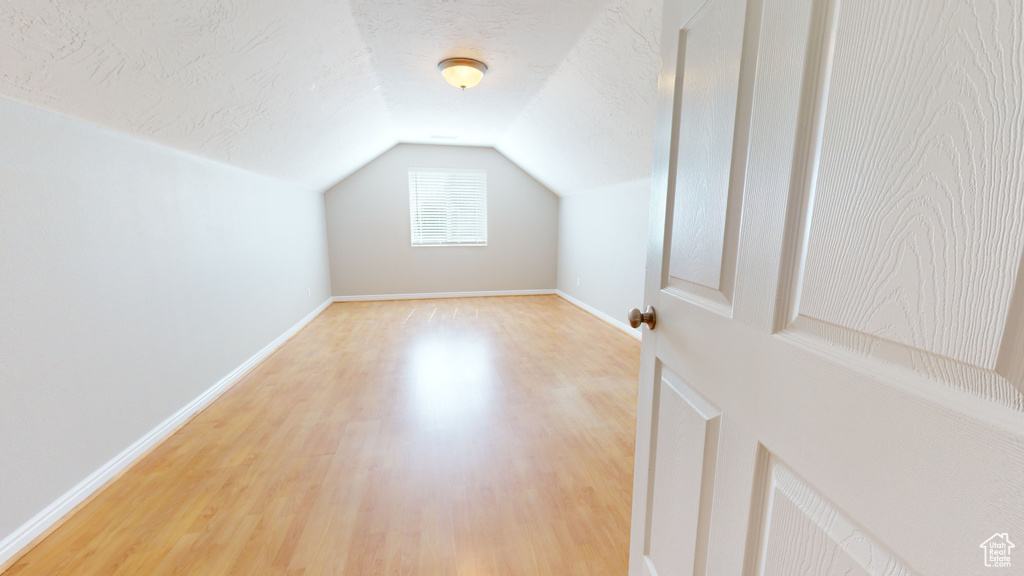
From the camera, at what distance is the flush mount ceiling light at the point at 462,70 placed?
251cm

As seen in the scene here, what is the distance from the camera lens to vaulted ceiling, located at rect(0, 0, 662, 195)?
132cm

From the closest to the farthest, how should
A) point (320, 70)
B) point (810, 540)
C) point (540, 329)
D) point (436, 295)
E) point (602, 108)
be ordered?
point (810, 540)
point (320, 70)
point (602, 108)
point (540, 329)
point (436, 295)

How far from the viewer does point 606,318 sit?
14.6ft

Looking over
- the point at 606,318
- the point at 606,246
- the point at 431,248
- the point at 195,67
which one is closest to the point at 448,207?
the point at 431,248

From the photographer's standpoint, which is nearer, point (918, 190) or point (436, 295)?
point (918, 190)

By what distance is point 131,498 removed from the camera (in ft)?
5.12

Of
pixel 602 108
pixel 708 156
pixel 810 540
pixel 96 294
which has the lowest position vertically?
pixel 810 540

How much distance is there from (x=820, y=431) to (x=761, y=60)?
0.53 meters

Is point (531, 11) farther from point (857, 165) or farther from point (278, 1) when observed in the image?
point (857, 165)

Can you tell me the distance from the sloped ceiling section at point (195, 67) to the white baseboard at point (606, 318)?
10.3 feet

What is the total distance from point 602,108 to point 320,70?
1852mm

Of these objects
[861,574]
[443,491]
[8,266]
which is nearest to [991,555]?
[861,574]

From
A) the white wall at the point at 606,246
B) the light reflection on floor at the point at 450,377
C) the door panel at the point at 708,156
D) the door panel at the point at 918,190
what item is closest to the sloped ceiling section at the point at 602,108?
the white wall at the point at 606,246

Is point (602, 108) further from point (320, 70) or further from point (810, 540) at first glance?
point (810, 540)
